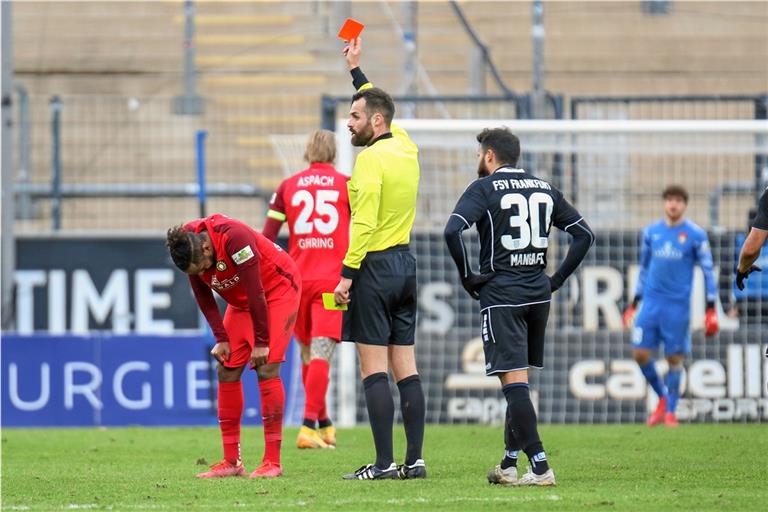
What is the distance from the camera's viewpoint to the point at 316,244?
10258 millimetres

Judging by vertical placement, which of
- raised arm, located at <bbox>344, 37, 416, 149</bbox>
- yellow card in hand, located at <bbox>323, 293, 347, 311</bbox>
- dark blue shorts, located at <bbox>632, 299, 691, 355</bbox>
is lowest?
dark blue shorts, located at <bbox>632, 299, 691, 355</bbox>

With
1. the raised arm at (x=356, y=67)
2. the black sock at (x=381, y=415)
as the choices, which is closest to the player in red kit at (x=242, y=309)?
the black sock at (x=381, y=415)

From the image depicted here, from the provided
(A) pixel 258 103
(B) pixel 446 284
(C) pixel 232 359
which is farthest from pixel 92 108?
(C) pixel 232 359

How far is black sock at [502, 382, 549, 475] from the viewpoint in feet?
23.9

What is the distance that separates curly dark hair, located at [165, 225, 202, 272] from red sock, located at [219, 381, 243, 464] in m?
0.92

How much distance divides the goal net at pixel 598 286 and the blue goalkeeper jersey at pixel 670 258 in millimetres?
590

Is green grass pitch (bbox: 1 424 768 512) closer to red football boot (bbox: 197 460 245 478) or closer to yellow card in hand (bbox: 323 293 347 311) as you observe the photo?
red football boot (bbox: 197 460 245 478)

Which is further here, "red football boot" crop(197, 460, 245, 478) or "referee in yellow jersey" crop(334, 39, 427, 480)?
"red football boot" crop(197, 460, 245, 478)

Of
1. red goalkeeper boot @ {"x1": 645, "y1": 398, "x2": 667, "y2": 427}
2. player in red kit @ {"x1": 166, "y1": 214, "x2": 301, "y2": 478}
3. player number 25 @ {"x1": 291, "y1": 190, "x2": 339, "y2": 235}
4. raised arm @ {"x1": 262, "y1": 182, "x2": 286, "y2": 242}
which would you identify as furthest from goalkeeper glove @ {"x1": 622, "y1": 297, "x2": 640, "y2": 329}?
player in red kit @ {"x1": 166, "y1": 214, "x2": 301, "y2": 478}

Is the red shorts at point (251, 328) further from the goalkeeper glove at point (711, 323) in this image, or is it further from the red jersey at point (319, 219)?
the goalkeeper glove at point (711, 323)

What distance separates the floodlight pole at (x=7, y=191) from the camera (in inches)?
580

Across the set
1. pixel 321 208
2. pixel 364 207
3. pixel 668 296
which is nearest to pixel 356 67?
pixel 364 207

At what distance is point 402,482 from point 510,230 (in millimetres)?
1498

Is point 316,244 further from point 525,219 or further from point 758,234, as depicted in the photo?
point 758,234
